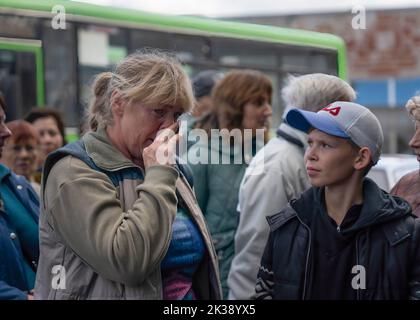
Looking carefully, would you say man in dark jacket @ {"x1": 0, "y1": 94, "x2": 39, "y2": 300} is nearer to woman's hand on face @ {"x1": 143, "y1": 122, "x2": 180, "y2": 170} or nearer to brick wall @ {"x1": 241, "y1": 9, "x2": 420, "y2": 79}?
woman's hand on face @ {"x1": 143, "y1": 122, "x2": 180, "y2": 170}

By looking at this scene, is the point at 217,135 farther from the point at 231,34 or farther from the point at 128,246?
the point at 231,34

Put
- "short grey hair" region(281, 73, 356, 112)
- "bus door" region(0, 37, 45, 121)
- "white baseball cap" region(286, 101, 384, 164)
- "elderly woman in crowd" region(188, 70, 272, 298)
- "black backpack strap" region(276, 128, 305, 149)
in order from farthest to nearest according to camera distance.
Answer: "bus door" region(0, 37, 45, 121)
"elderly woman in crowd" region(188, 70, 272, 298)
"black backpack strap" region(276, 128, 305, 149)
"short grey hair" region(281, 73, 356, 112)
"white baseball cap" region(286, 101, 384, 164)

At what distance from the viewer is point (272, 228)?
310 cm

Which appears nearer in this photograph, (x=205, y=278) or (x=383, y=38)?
(x=205, y=278)

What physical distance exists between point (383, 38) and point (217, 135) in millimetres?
19869

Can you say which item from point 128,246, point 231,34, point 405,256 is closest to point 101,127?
point 128,246

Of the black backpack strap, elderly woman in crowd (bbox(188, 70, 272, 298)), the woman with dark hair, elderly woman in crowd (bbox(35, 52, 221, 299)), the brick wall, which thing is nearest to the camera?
elderly woman in crowd (bbox(35, 52, 221, 299))

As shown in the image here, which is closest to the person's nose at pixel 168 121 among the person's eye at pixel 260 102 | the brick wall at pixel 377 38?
the person's eye at pixel 260 102

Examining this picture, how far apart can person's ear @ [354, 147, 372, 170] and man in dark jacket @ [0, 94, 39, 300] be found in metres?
1.30

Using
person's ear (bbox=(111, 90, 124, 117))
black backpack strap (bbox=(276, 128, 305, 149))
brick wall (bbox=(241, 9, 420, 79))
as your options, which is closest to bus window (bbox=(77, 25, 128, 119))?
black backpack strap (bbox=(276, 128, 305, 149))

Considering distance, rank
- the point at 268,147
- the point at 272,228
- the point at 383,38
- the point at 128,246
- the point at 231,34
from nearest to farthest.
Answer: the point at 128,246 < the point at 272,228 < the point at 268,147 < the point at 231,34 < the point at 383,38

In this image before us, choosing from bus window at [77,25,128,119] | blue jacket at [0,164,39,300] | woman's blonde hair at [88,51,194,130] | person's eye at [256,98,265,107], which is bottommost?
blue jacket at [0,164,39,300]

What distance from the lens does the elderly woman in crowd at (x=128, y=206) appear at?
2666 mm

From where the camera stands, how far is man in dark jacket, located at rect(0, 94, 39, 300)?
349 cm
